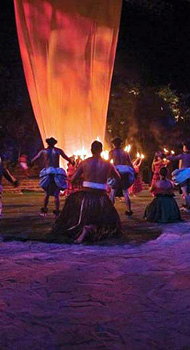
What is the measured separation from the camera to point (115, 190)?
11.2 meters

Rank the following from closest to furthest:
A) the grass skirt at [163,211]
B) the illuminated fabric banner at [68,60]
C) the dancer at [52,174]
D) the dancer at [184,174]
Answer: the grass skirt at [163,211], the dancer at [52,174], the dancer at [184,174], the illuminated fabric banner at [68,60]

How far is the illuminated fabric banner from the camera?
1672 cm

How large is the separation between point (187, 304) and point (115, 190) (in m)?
7.15

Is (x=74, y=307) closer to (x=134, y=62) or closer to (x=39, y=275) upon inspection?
(x=39, y=275)

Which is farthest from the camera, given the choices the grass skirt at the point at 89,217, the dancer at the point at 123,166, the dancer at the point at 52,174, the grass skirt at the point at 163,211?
the dancer at the point at 123,166

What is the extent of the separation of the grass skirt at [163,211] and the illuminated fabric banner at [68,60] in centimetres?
796

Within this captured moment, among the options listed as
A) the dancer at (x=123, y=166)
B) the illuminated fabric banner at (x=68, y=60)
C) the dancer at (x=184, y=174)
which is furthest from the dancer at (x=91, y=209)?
the illuminated fabric banner at (x=68, y=60)

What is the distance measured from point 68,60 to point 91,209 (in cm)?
1088

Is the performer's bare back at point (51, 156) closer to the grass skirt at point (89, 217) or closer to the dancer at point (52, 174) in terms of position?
the dancer at point (52, 174)

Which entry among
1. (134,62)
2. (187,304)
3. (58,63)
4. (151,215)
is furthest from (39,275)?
(134,62)

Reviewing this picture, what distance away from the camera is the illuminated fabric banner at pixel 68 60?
1672 cm

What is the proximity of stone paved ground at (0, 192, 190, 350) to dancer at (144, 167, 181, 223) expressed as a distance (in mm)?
2111

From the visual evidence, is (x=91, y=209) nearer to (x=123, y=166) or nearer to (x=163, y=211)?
(x=163, y=211)

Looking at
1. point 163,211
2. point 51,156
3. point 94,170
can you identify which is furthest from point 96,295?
point 51,156
